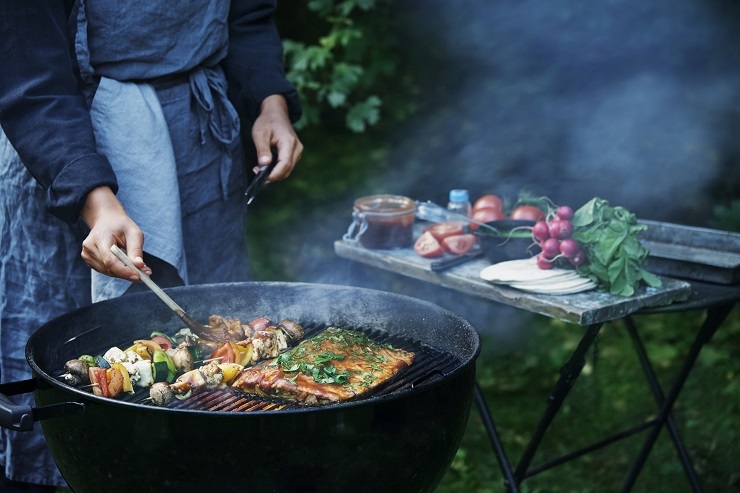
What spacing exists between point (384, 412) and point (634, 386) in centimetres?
370

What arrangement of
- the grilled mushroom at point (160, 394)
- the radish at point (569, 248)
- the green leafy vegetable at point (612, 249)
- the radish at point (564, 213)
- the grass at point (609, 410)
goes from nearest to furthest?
1. the grilled mushroom at point (160, 394)
2. the green leafy vegetable at point (612, 249)
3. the radish at point (569, 248)
4. the radish at point (564, 213)
5. the grass at point (609, 410)

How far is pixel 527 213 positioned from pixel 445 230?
40 centimetres

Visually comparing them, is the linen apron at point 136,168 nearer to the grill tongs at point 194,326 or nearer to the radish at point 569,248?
the grill tongs at point 194,326

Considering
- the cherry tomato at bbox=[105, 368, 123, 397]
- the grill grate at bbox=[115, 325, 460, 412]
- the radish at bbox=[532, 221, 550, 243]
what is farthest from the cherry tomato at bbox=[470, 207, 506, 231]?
the cherry tomato at bbox=[105, 368, 123, 397]

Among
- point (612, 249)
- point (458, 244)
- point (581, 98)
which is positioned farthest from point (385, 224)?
point (581, 98)

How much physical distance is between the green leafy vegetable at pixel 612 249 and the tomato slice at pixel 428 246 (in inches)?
19.8

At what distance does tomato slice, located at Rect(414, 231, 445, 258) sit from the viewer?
3.07 metres

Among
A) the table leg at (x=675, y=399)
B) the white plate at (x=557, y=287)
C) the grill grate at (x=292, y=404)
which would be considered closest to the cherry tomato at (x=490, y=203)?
Answer: the white plate at (x=557, y=287)

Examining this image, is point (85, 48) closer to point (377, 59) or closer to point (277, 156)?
point (277, 156)

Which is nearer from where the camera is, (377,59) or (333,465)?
(333,465)

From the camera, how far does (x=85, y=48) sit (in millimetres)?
2377

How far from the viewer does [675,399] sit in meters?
3.31

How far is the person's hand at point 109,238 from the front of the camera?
206 centimetres

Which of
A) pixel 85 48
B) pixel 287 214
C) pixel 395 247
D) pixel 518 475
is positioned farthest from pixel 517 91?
pixel 85 48
